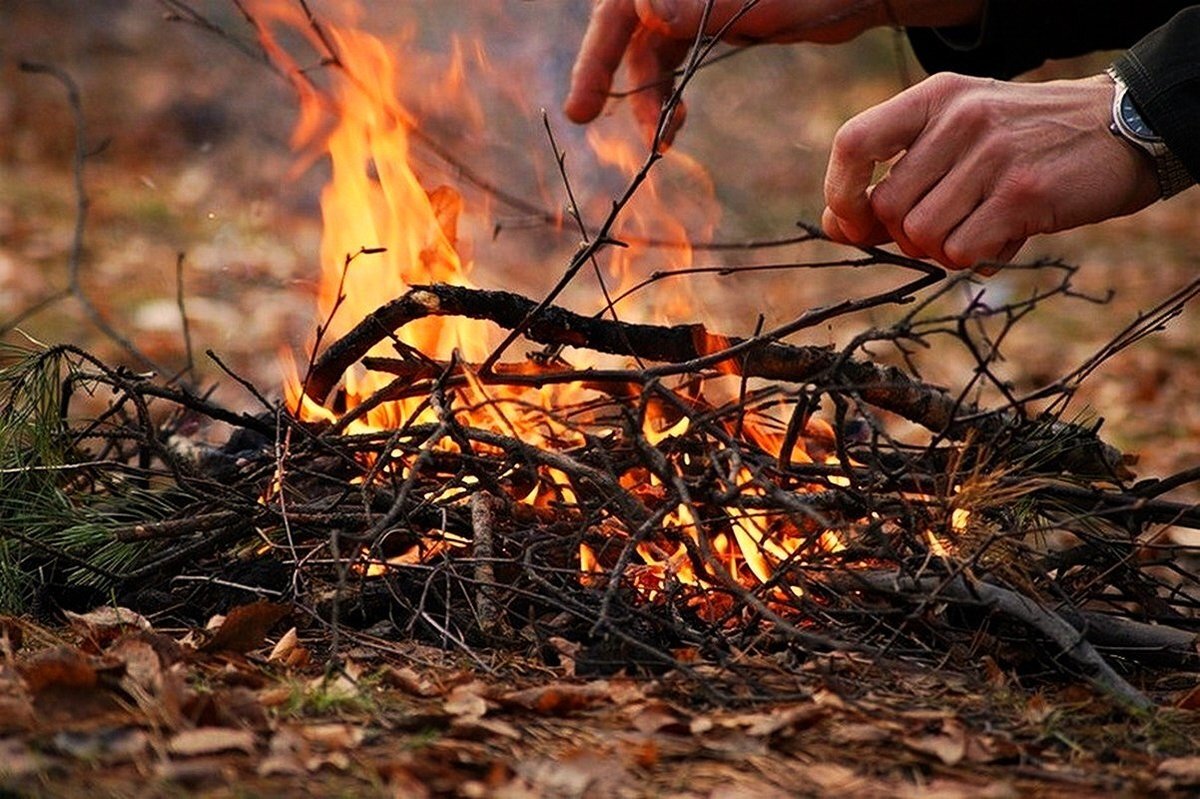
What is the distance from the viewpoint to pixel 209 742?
5.73ft

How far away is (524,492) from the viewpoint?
8.83 ft

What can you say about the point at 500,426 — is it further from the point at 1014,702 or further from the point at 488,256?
the point at 488,256

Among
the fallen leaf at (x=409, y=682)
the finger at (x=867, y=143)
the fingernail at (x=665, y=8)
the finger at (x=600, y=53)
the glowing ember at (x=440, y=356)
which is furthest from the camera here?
the finger at (x=600, y=53)

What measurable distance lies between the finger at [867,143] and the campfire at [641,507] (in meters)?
0.13

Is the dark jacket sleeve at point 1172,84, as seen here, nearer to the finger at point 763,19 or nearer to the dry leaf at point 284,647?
the finger at point 763,19

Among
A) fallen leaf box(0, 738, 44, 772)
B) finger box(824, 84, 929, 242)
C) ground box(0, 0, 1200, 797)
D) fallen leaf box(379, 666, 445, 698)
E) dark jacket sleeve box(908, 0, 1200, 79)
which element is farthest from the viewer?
dark jacket sleeve box(908, 0, 1200, 79)

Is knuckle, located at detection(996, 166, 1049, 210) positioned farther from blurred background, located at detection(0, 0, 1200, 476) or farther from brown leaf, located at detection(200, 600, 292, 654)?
brown leaf, located at detection(200, 600, 292, 654)

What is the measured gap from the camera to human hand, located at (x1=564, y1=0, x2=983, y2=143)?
3.17 m

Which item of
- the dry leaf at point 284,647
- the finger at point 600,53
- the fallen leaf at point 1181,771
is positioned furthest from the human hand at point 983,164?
the dry leaf at point 284,647

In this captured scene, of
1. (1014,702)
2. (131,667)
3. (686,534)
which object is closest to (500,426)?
(686,534)

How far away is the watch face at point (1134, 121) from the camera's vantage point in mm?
2361

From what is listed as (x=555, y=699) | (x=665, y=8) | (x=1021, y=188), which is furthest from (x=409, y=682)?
(x=665, y=8)

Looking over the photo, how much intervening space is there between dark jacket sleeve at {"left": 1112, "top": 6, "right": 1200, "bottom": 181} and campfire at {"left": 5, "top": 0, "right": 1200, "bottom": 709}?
0.28m

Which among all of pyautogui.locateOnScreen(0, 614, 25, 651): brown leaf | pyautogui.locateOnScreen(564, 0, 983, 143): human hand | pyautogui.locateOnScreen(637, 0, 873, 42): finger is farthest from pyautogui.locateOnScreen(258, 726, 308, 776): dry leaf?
pyautogui.locateOnScreen(637, 0, 873, 42): finger
